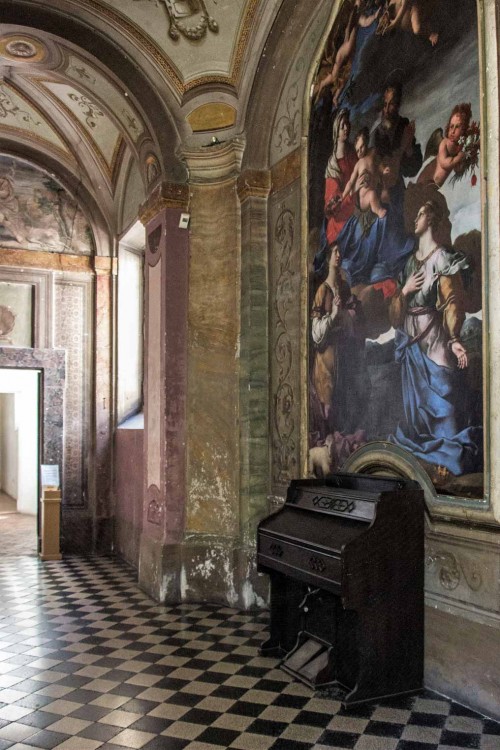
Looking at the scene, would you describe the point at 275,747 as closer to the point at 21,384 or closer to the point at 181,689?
the point at 181,689

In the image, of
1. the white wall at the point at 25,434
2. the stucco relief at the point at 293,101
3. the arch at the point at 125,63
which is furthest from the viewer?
the white wall at the point at 25,434

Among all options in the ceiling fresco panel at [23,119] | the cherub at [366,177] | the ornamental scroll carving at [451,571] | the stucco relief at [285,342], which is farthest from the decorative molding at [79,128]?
the ornamental scroll carving at [451,571]

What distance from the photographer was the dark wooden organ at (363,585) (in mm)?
4516

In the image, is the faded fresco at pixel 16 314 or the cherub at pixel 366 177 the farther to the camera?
the faded fresco at pixel 16 314

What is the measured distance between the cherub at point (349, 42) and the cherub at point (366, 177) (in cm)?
68

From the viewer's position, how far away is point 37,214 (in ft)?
35.6

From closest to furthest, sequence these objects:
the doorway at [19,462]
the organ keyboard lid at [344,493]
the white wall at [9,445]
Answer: the organ keyboard lid at [344,493] < the doorway at [19,462] < the white wall at [9,445]

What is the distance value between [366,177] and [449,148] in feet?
3.24

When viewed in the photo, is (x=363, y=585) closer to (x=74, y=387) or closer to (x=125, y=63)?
(x=125, y=63)

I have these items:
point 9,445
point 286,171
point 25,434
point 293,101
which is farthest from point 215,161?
point 9,445

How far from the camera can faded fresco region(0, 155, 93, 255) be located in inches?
421

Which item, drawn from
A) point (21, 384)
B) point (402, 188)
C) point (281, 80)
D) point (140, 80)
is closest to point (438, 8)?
point (402, 188)

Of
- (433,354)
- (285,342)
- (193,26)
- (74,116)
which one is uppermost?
(74,116)

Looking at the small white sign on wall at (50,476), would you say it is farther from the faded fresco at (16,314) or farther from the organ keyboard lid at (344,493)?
the organ keyboard lid at (344,493)
